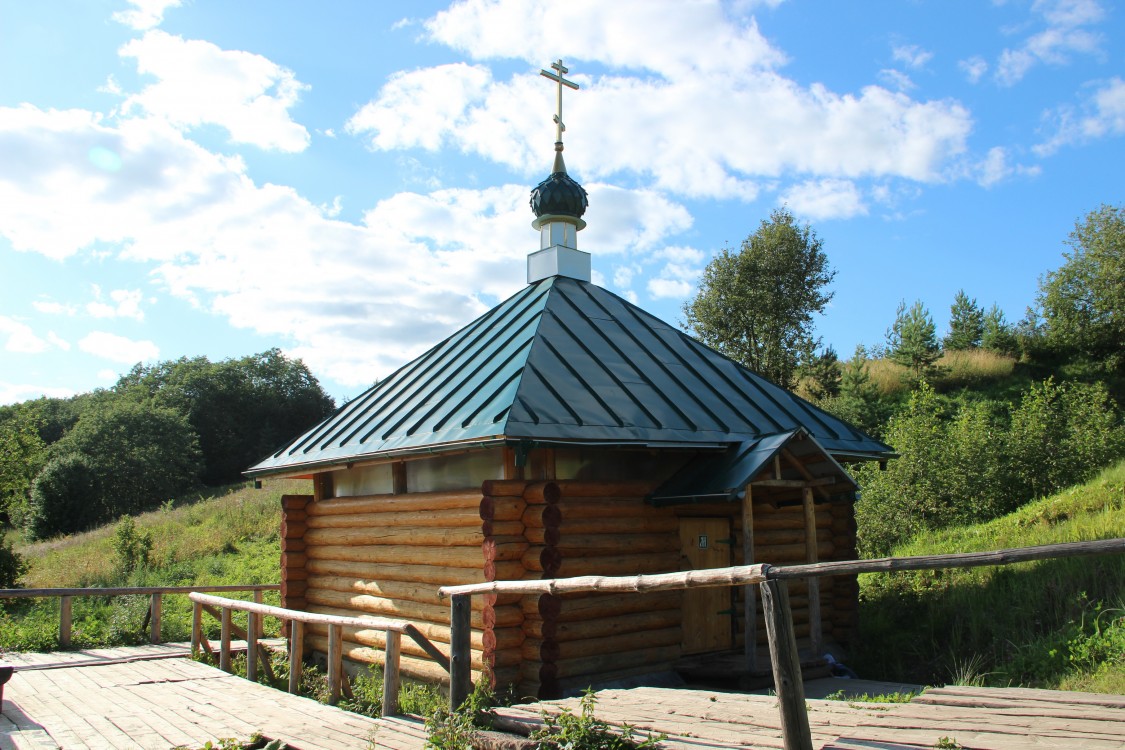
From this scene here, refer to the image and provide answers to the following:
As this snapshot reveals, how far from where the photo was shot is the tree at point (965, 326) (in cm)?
4031

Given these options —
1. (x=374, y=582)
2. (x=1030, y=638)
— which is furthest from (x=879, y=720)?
(x=374, y=582)

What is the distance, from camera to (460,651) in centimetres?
741

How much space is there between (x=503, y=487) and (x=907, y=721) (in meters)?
5.10

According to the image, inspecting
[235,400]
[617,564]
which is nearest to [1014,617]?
[617,564]

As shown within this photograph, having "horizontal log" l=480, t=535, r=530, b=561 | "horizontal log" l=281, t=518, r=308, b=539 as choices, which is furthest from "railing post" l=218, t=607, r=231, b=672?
"horizontal log" l=480, t=535, r=530, b=561

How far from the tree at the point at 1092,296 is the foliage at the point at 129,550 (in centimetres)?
3455

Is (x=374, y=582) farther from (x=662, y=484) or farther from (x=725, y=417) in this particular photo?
(x=725, y=417)

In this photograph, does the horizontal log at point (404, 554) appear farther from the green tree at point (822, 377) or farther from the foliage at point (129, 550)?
the green tree at point (822, 377)

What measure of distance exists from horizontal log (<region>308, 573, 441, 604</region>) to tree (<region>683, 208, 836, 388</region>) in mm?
24237

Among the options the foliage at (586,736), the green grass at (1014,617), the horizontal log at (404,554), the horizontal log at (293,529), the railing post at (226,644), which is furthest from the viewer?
the horizontal log at (293,529)

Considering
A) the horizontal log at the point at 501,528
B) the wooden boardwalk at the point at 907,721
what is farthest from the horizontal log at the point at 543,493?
the wooden boardwalk at the point at 907,721

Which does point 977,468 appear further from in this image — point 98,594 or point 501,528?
point 98,594

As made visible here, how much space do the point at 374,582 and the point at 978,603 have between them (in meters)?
8.37

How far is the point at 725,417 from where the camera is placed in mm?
11445
